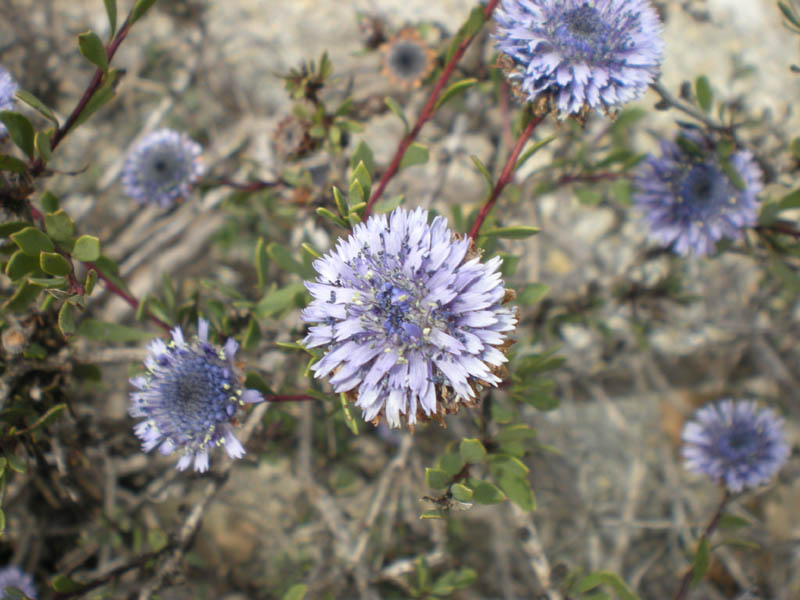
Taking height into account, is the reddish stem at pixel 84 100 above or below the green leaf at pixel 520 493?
above

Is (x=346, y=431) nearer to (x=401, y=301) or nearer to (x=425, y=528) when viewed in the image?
(x=425, y=528)

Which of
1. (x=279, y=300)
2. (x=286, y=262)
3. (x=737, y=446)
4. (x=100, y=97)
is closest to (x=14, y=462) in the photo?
(x=279, y=300)

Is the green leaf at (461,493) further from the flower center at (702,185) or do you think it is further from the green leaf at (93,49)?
the flower center at (702,185)

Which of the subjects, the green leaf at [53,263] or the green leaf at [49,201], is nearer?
the green leaf at [53,263]

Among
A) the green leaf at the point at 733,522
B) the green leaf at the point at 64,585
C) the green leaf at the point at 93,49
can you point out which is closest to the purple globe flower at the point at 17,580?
the green leaf at the point at 64,585

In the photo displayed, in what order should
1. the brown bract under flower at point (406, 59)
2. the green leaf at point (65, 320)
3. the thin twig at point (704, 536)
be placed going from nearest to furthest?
the green leaf at point (65, 320) < the thin twig at point (704, 536) < the brown bract under flower at point (406, 59)

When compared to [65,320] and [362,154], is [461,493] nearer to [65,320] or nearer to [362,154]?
[362,154]
